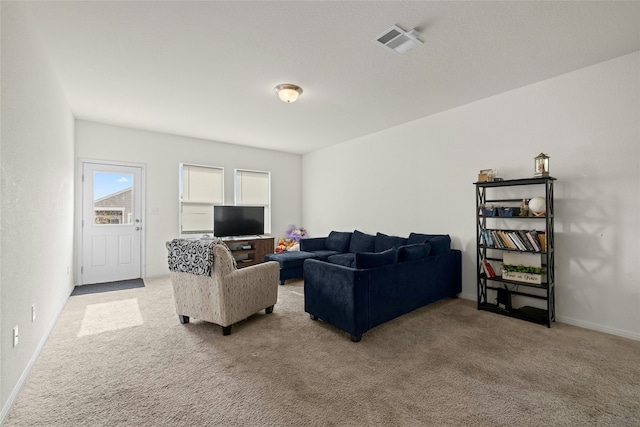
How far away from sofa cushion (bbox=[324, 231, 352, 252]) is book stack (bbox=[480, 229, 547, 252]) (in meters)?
2.47

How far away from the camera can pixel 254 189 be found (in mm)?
Answer: 6598

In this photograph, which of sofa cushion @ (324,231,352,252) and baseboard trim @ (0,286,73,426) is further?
sofa cushion @ (324,231,352,252)

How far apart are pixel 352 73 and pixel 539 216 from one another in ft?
8.30

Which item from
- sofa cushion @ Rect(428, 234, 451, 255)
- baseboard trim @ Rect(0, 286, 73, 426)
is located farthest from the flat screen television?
sofa cushion @ Rect(428, 234, 451, 255)

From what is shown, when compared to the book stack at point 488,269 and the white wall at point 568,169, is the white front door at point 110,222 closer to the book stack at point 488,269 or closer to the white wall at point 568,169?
the white wall at point 568,169

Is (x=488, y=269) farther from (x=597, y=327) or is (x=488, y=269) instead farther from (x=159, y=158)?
(x=159, y=158)

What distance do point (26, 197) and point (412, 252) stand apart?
3.48 m

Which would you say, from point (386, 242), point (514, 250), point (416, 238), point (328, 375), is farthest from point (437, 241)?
point (328, 375)

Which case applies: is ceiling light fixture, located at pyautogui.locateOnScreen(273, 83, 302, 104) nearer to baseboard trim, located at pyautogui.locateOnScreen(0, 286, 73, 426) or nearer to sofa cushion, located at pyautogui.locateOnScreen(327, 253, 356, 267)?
sofa cushion, located at pyautogui.locateOnScreen(327, 253, 356, 267)

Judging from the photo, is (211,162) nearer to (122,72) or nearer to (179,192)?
(179,192)

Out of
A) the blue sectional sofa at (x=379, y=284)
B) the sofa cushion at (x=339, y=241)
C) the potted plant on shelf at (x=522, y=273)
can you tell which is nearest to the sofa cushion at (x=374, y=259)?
the blue sectional sofa at (x=379, y=284)

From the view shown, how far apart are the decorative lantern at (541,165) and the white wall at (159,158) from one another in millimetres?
5181

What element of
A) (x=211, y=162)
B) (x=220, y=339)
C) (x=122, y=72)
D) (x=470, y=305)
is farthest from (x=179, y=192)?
(x=470, y=305)

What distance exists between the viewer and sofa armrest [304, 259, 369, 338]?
104 inches
